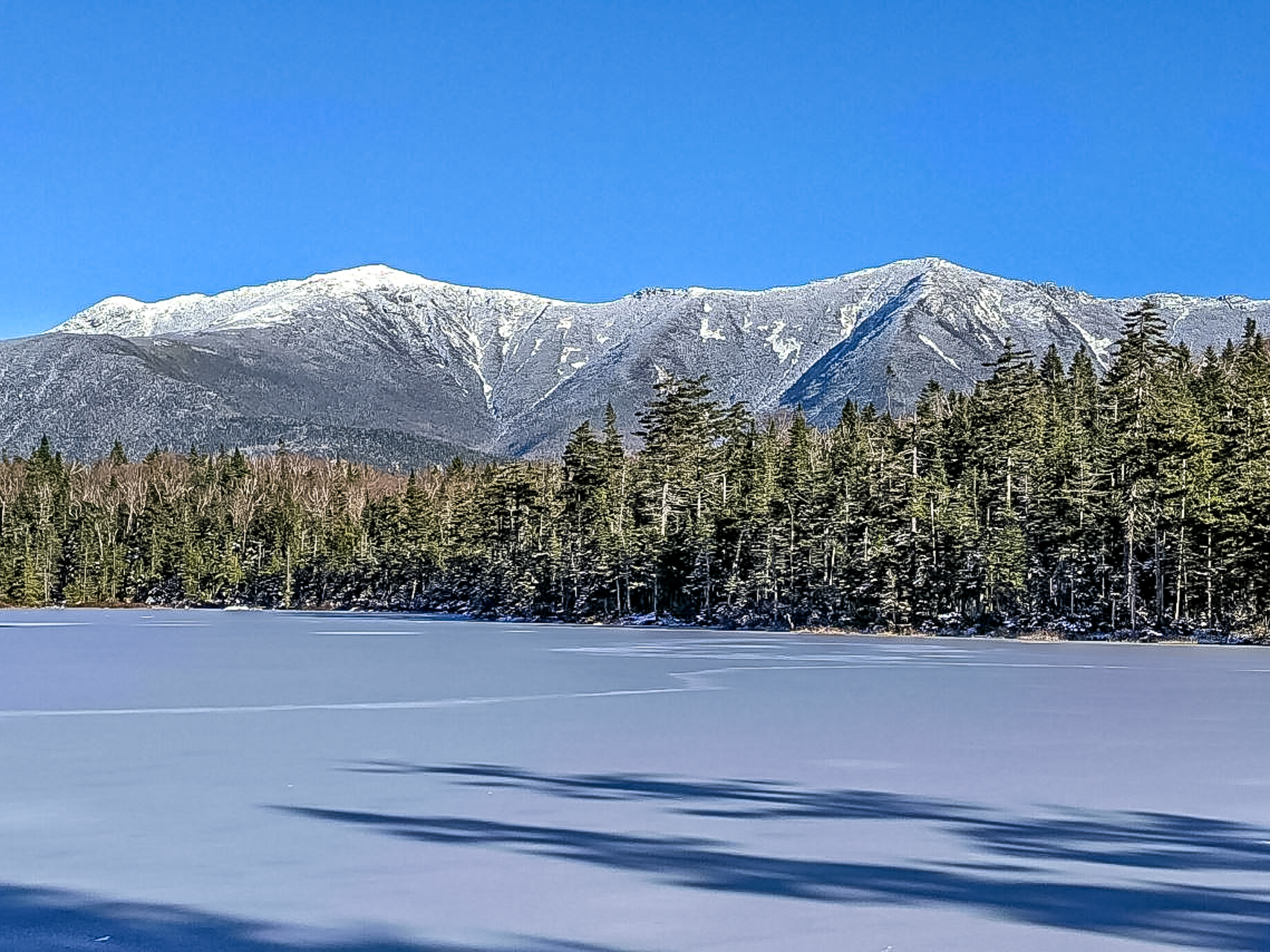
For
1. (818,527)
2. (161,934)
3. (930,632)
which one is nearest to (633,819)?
(161,934)

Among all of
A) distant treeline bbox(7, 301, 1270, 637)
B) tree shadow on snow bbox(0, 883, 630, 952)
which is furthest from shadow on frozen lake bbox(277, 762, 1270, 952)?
distant treeline bbox(7, 301, 1270, 637)

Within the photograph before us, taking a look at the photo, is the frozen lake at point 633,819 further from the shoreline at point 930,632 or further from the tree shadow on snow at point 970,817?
the shoreline at point 930,632

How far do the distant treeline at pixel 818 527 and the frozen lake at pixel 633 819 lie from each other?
39448mm

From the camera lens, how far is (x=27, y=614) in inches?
3691

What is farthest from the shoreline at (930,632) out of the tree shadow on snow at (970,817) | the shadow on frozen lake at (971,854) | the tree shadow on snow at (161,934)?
the tree shadow on snow at (161,934)

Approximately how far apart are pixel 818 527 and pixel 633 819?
67274 millimetres

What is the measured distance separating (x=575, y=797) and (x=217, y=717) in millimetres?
9277

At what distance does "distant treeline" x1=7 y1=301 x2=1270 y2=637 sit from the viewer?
62.8m

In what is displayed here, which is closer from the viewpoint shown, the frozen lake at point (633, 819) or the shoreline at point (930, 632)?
the frozen lake at point (633, 819)

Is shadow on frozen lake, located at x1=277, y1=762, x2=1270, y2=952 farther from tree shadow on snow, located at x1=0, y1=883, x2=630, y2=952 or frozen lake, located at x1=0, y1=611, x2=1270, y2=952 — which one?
tree shadow on snow, located at x1=0, y1=883, x2=630, y2=952

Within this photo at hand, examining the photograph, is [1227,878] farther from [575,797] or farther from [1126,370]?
[1126,370]

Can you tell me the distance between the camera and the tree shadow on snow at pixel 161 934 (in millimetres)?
7141

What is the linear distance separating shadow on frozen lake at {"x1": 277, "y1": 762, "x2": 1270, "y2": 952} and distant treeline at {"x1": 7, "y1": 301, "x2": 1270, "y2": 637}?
4842 centimetres

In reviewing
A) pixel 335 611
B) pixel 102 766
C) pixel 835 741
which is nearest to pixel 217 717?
pixel 102 766
